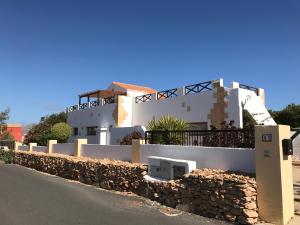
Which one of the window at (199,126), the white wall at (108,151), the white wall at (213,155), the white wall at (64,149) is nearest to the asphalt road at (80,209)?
the white wall at (213,155)

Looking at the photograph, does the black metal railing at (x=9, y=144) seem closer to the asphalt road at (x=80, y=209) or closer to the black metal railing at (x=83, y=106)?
the black metal railing at (x=83, y=106)

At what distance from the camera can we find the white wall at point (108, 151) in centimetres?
1719

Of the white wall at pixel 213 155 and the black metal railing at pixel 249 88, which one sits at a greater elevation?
the black metal railing at pixel 249 88

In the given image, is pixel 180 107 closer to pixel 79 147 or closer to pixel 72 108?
pixel 79 147

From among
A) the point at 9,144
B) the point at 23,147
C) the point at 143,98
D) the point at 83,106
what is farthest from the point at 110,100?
the point at 9,144

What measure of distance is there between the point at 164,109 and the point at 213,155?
13.5 meters

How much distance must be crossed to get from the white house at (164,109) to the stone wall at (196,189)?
783cm

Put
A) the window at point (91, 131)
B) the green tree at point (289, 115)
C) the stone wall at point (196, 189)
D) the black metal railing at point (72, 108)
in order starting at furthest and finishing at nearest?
1. the green tree at point (289, 115)
2. the black metal railing at point (72, 108)
3. the window at point (91, 131)
4. the stone wall at point (196, 189)

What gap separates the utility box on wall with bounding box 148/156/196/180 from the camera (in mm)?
11672

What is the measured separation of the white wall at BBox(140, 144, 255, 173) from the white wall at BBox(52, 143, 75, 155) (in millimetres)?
9734

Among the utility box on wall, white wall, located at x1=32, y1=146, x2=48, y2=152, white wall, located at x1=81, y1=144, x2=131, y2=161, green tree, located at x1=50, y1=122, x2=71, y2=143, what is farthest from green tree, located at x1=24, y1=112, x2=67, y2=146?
the utility box on wall

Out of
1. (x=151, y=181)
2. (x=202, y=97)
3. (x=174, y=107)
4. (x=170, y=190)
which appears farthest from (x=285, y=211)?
(x=174, y=107)

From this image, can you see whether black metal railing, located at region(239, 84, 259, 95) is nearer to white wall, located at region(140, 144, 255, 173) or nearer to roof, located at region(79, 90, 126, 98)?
Answer: white wall, located at region(140, 144, 255, 173)

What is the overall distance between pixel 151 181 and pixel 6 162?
2412 centimetres
